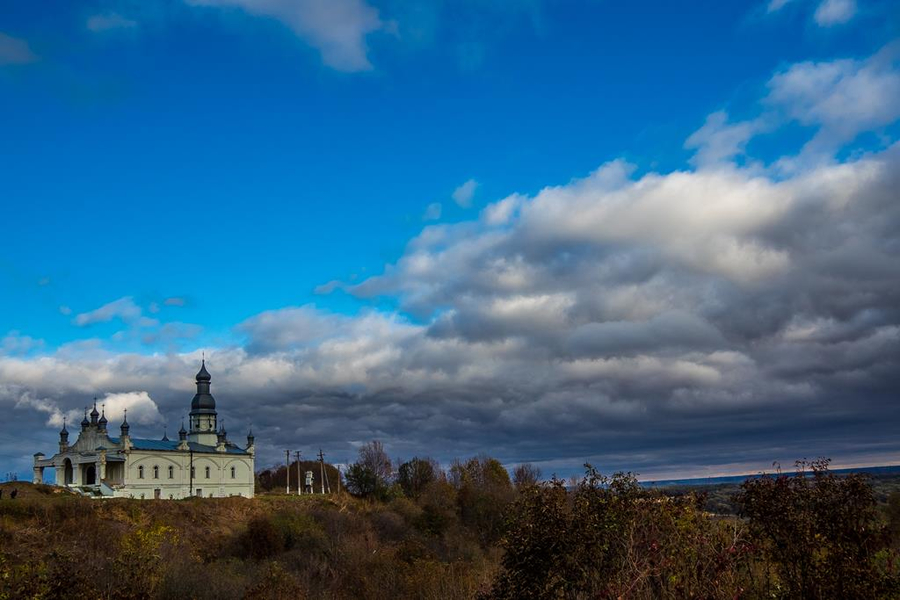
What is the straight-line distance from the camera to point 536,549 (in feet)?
41.0

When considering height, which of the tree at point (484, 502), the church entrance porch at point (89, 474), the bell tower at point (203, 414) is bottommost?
the tree at point (484, 502)

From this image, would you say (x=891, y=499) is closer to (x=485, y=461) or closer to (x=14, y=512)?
(x=14, y=512)

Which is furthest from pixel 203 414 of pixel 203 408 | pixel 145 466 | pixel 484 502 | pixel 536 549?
pixel 536 549

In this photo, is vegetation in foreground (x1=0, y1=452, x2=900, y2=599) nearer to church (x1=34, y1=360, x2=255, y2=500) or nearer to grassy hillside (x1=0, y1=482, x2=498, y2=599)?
grassy hillside (x1=0, y1=482, x2=498, y2=599)

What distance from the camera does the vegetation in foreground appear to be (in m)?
11.2

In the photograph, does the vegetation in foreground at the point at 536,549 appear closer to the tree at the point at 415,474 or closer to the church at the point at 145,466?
the church at the point at 145,466

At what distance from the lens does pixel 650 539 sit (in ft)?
38.4

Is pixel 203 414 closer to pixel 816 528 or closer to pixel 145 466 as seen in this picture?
pixel 145 466

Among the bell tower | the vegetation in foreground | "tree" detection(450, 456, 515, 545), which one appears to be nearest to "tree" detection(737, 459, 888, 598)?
the vegetation in foreground

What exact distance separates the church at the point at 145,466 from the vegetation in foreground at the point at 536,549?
49.5 feet

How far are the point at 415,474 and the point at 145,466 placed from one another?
120 feet

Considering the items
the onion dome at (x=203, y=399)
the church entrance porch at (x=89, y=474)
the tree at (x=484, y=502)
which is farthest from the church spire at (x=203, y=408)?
the tree at (x=484, y=502)

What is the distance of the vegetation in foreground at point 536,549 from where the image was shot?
11.2 metres

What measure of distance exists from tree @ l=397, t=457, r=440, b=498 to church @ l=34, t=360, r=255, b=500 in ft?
67.8
